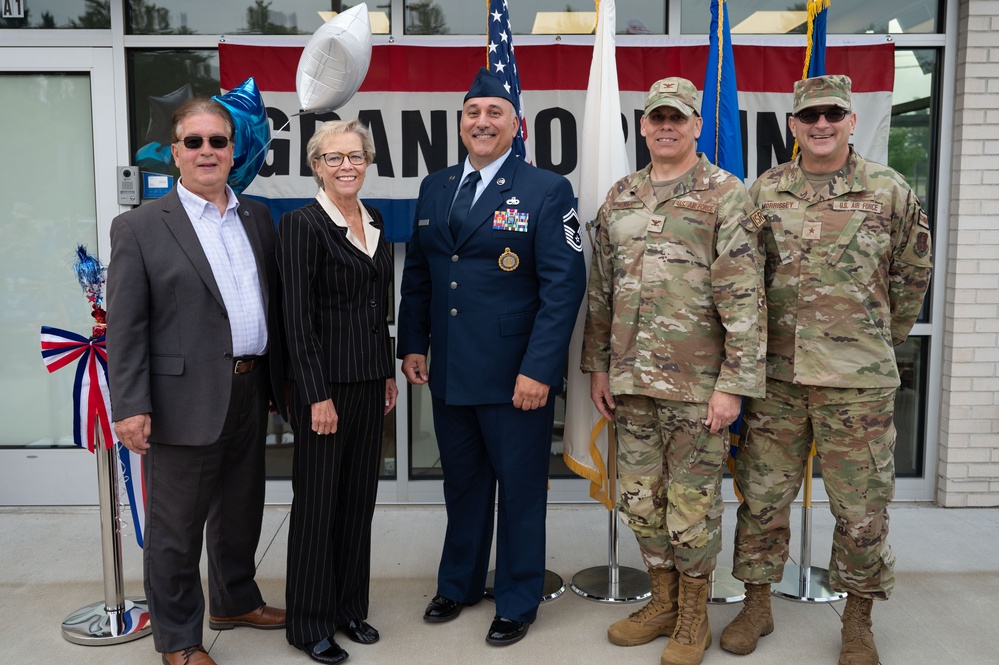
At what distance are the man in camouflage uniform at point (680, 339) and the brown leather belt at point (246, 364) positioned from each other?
1.15 metres

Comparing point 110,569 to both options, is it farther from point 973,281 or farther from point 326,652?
point 973,281

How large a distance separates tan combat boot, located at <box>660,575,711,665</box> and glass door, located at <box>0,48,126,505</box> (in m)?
2.95

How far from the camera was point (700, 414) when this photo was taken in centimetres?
264

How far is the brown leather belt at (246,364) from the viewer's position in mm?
2580

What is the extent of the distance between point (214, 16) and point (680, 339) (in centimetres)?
278

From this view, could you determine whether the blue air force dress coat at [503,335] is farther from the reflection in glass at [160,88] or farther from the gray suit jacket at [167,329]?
the reflection in glass at [160,88]

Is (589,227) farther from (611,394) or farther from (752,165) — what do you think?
(752,165)

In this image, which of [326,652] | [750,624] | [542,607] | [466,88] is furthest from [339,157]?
[750,624]

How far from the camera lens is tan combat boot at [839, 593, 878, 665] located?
2668 millimetres

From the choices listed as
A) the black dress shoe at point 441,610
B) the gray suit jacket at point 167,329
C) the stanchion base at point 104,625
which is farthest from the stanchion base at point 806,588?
the stanchion base at point 104,625

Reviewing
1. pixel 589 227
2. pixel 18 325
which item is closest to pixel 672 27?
pixel 589 227

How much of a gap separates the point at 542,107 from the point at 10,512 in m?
3.22

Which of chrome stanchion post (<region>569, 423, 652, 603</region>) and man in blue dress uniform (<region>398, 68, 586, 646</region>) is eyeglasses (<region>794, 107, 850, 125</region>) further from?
chrome stanchion post (<region>569, 423, 652, 603</region>)

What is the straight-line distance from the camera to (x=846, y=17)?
4.02 metres
